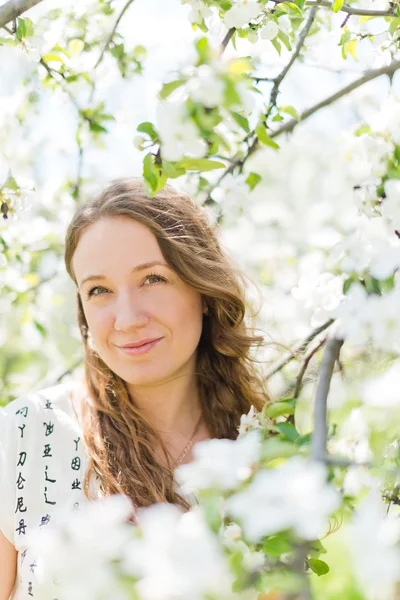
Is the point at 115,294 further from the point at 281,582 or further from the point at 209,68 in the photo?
the point at 281,582

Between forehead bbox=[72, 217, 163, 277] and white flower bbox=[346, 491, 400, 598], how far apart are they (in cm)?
115

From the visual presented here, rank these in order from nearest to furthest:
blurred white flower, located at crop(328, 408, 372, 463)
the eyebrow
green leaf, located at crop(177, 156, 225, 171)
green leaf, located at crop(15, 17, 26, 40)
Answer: green leaf, located at crop(177, 156, 225, 171) < blurred white flower, located at crop(328, 408, 372, 463) < green leaf, located at crop(15, 17, 26, 40) < the eyebrow

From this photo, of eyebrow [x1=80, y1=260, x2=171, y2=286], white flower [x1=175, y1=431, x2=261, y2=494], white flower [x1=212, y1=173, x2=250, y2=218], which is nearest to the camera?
white flower [x1=175, y1=431, x2=261, y2=494]

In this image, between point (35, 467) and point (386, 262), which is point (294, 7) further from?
point (35, 467)

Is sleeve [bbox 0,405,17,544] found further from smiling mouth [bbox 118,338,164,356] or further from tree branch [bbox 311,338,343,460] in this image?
tree branch [bbox 311,338,343,460]

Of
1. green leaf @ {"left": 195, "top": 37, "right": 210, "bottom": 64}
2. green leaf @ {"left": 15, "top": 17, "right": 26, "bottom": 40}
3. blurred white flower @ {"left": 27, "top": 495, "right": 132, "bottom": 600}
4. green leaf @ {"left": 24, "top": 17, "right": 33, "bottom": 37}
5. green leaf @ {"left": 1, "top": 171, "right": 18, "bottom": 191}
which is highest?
green leaf @ {"left": 24, "top": 17, "right": 33, "bottom": 37}

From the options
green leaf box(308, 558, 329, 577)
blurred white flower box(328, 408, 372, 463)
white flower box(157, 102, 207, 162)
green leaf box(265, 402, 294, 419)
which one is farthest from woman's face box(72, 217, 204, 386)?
white flower box(157, 102, 207, 162)

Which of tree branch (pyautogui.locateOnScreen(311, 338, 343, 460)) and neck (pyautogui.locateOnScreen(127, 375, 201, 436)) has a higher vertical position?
neck (pyautogui.locateOnScreen(127, 375, 201, 436))

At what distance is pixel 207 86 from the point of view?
28.1 inches

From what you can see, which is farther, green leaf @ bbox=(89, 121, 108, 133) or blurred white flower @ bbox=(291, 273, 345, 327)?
green leaf @ bbox=(89, 121, 108, 133)

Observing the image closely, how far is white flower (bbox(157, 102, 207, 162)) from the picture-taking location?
77 cm

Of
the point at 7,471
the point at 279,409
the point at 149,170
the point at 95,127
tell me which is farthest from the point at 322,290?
the point at 95,127

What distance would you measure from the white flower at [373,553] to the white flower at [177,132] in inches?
16.5

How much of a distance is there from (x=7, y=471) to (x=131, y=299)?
0.47 metres
